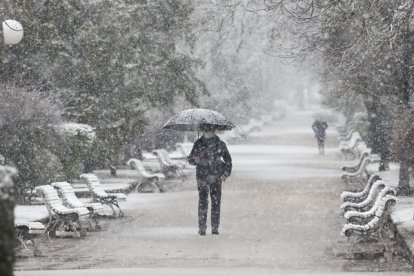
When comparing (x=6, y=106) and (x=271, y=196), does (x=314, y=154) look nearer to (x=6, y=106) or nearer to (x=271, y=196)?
(x=271, y=196)

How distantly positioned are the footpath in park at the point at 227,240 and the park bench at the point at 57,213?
0.32 m

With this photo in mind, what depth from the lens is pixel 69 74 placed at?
25.8 meters

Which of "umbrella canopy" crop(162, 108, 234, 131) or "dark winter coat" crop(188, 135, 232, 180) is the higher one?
"umbrella canopy" crop(162, 108, 234, 131)

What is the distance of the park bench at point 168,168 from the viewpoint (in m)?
28.5

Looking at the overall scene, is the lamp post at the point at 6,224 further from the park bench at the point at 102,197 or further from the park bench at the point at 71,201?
the park bench at the point at 102,197

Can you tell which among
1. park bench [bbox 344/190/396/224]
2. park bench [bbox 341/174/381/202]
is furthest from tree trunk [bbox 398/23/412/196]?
park bench [bbox 344/190/396/224]

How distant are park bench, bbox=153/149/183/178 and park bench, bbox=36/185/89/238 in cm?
1295

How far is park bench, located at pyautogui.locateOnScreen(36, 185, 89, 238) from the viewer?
14.9 meters

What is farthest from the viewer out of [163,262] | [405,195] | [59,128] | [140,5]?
[140,5]

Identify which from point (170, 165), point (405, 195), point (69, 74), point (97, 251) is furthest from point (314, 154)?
point (97, 251)

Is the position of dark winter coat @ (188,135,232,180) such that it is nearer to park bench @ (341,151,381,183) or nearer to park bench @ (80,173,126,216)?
park bench @ (80,173,126,216)

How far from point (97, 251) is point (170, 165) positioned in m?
15.1

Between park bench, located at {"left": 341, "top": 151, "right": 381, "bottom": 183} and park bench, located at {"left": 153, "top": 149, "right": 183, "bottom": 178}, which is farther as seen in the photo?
park bench, located at {"left": 153, "top": 149, "right": 183, "bottom": 178}

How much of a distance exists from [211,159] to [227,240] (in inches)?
57.6
